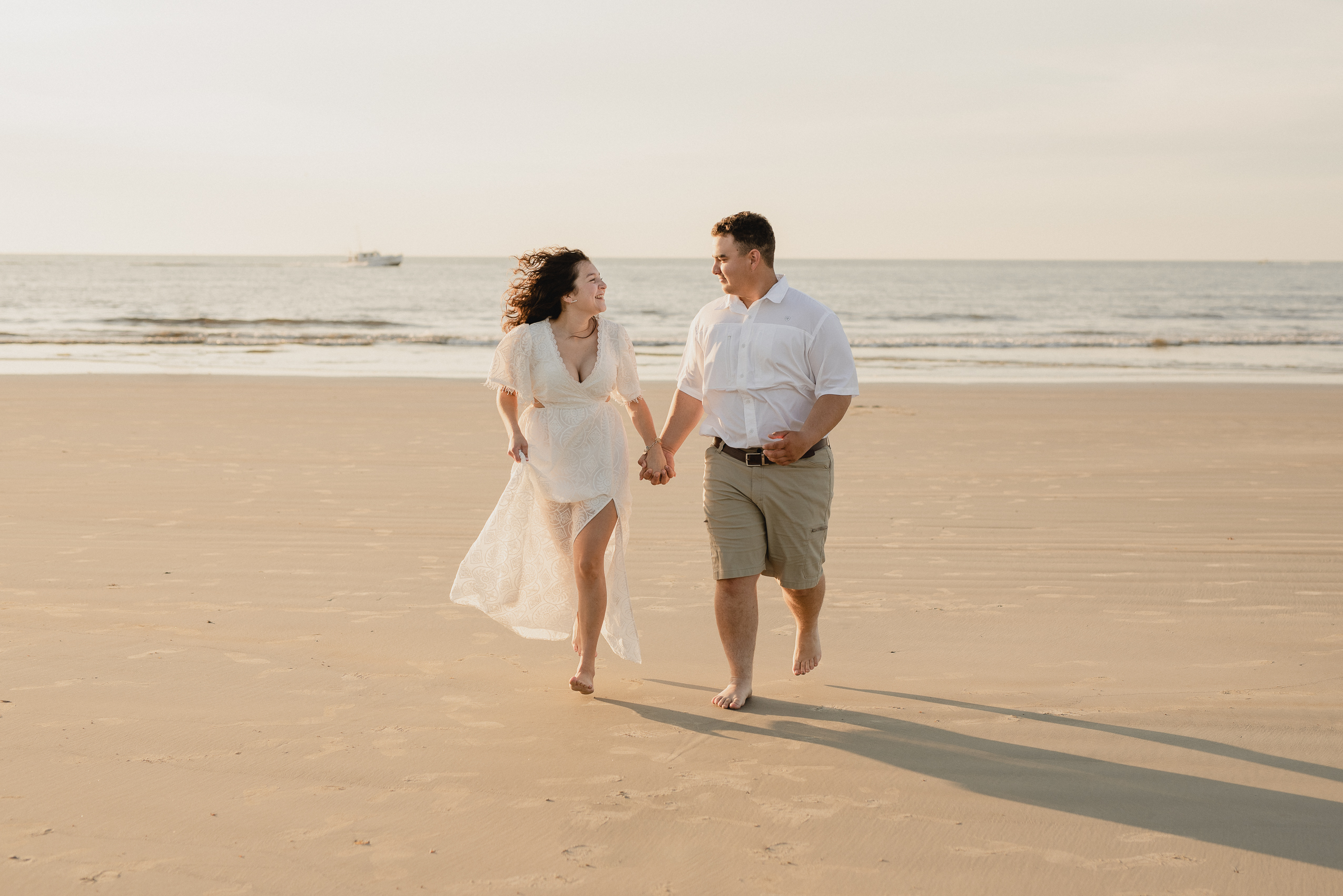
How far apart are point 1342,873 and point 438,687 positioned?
3.01 meters

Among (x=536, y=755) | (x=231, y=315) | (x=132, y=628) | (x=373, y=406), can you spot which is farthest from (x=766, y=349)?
(x=231, y=315)

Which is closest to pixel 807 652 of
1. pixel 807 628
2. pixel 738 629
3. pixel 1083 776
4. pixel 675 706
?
pixel 807 628

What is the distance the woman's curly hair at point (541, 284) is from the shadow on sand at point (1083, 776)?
157 cm

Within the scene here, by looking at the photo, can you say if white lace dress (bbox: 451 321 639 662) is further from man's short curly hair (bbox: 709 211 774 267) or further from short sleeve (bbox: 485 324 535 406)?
man's short curly hair (bbox: 709 211 774 267)

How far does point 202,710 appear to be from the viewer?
3787mm

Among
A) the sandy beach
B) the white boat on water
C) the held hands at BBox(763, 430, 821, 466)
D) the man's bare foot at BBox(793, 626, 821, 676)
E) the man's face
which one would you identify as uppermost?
the white boat on water

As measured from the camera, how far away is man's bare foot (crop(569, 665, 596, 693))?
4.03m

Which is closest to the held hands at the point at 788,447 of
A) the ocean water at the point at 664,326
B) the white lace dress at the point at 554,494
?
the white lace dress at the point at 554,494

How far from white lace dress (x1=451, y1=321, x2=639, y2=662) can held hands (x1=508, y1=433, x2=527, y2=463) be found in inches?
0.9

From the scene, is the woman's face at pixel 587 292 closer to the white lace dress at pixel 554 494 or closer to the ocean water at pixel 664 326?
the white lace dress at pixel 554 494

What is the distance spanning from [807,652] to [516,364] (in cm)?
161

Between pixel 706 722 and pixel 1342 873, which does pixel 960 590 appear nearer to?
→ pixel 706 722

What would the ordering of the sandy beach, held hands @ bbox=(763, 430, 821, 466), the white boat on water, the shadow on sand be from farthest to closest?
the white boat on water → held hands @ bbox=(763, 430, 821, 466) → the shadow on sand → the sandy beach

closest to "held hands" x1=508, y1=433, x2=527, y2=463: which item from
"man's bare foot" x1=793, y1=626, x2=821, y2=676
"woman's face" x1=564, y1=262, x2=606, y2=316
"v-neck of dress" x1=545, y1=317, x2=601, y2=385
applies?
"v-neck of dress" x1=545, y1=317, x2=601, y2=385
